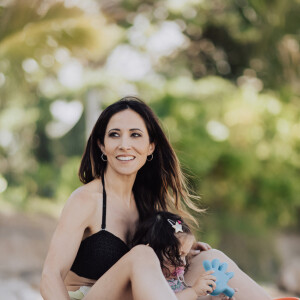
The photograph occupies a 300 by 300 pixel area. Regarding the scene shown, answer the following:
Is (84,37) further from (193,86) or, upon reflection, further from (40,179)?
(40,179)

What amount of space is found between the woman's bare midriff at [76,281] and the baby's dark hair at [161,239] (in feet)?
0.89

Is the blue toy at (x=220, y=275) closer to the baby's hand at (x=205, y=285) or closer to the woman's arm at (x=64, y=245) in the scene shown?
the baby's hand at (x=205, y=285)

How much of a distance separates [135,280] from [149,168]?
863 mm

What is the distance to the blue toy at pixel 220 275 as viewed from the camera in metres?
2.69

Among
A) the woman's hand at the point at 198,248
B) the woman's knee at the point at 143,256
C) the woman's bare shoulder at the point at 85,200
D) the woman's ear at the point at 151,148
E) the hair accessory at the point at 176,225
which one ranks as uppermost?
the woman's ear at the point at 151,148

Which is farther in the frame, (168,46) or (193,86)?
(168,46)

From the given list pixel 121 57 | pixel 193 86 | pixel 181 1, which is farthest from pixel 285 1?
pixel 121 57

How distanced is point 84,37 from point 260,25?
5507 mm

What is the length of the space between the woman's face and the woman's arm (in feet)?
0.89

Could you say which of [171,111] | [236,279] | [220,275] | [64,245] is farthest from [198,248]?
[171,111]

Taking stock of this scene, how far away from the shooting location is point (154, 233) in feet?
9.04

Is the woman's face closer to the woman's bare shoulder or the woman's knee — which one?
the woman's bare shoulder

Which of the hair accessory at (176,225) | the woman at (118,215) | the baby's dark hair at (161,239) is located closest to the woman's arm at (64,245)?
the woman at (118,215)

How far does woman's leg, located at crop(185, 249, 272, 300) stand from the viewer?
290cm
